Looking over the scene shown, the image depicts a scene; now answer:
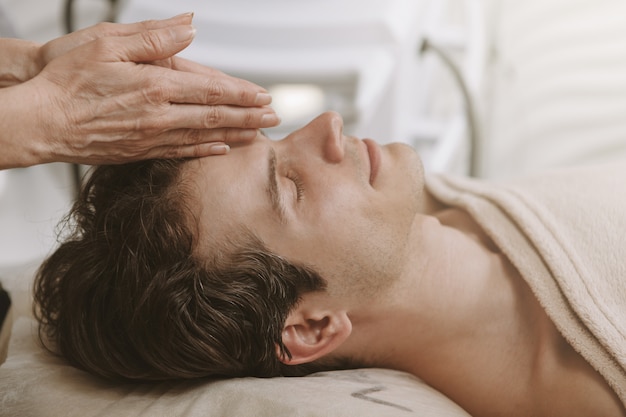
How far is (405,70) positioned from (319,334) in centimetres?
131

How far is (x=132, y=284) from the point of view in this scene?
1.10 m

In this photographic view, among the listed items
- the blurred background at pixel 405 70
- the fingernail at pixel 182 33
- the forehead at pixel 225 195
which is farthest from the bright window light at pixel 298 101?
the fingernail at pixel 182 33

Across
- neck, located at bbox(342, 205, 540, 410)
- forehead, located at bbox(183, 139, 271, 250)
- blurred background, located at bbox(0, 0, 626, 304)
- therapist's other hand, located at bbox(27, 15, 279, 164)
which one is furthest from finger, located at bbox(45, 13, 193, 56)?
blurred background, located at bbox(0, 0, 626, 304)

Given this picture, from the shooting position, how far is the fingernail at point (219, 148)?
114 centimetres

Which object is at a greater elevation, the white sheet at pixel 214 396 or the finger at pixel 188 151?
the finger at pixel 188 151

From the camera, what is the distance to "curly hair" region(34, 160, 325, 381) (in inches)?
42.9

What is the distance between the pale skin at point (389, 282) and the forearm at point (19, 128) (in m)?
0.28

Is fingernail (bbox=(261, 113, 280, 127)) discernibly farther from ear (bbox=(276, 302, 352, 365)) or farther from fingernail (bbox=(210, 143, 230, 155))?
ear (bbox=(276, 302, 352, 365))

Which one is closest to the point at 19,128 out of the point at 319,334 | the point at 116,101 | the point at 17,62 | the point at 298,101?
the point at 116,101

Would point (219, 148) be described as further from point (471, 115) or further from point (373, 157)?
point (471, 115)

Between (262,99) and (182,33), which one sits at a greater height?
(182,33)

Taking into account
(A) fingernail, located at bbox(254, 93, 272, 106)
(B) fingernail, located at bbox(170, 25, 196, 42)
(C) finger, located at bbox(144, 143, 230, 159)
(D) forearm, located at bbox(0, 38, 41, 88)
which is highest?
(B) fingernail, located at bbox(170, 25, 196, 42)

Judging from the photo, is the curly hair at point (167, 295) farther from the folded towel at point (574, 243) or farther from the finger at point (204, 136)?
the folded towel at point (574, 243)

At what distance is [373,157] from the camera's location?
130 centimetres
